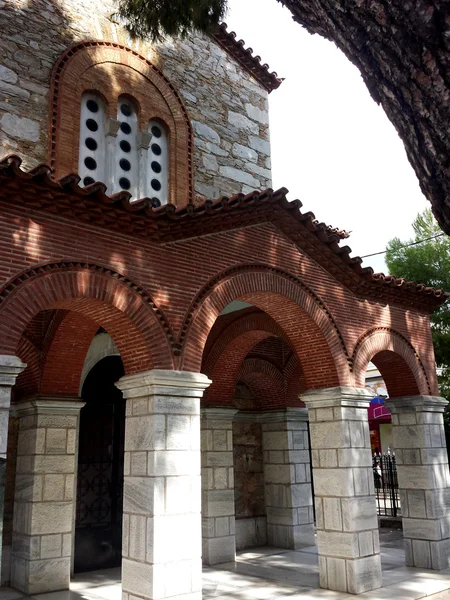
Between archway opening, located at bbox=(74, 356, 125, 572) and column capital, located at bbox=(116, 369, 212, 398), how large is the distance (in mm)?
3266

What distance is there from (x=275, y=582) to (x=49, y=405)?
4.18 m

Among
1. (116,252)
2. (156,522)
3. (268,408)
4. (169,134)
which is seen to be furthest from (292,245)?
(268,408)

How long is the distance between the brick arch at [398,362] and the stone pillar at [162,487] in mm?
3652

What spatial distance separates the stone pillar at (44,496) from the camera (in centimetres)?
774

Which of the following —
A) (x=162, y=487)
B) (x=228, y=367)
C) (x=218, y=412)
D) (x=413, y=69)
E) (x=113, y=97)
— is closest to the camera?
(x=413, y=69)

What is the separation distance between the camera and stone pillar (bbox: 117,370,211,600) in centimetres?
569

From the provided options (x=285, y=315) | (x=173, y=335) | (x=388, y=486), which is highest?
(x=285, y=315)

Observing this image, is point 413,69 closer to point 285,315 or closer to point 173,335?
point 173,335

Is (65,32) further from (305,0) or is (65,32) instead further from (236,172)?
(305,0)

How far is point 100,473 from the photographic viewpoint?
9359 millimetres

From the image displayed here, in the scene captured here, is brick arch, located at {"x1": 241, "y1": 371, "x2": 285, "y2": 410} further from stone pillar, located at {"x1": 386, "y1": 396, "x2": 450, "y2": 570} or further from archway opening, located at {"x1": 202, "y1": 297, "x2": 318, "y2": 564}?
stone pillar, located at {"x1": 386, "y1": 396, "x2": 450, "y2": 570}

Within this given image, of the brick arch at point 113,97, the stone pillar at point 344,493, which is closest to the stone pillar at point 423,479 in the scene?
the stone pillar at point 344,493

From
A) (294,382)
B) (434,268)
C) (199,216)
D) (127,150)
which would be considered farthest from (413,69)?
(434,268)

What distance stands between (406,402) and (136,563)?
5421 mm
